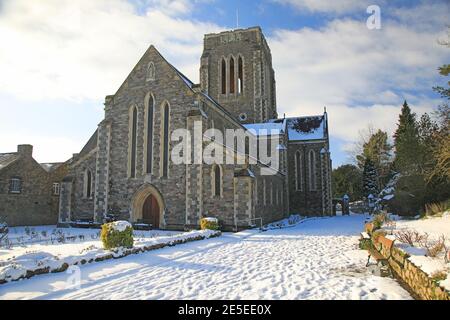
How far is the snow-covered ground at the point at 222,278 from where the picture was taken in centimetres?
703

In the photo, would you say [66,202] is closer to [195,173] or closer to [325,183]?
[195,173]

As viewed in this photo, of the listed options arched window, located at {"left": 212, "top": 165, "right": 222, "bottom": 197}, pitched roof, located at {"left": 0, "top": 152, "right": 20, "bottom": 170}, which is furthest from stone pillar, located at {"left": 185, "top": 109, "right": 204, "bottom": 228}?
pitched roof, located at {"left": 0, "top": 152, "right": 20, "bottom": 170}

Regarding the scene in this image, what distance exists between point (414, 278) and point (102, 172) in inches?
863

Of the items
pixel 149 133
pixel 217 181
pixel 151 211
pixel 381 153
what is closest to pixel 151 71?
pixel 149 133

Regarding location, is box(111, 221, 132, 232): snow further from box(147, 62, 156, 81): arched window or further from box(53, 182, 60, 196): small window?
box(53, 182, 60, 196): small window

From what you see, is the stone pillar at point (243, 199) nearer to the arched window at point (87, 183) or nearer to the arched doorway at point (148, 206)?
the arched doorway at point (148, 206)

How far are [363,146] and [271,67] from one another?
20.4 metres

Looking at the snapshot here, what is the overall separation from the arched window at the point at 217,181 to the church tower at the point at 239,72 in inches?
678

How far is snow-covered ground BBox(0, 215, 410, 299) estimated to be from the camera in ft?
23.1

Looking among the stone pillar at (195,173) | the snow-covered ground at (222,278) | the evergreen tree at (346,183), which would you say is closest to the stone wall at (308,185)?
the stone pillar at (195,173)

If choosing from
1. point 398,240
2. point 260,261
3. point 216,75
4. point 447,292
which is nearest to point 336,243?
point 398,240

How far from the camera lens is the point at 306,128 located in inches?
1710

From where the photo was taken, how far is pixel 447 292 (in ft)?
17.4
